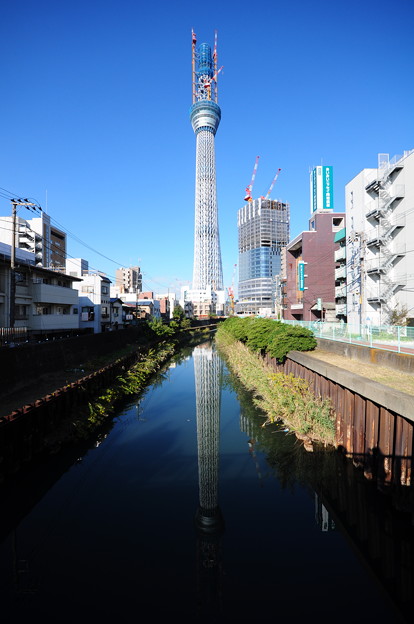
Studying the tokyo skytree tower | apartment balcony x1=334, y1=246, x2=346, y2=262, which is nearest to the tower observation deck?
the tokyo skytree tower

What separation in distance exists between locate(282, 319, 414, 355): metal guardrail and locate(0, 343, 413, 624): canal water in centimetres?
537

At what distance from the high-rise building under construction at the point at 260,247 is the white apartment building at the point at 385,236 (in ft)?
400

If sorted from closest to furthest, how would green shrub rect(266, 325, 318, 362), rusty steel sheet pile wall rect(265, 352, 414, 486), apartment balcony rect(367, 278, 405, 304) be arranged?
rusty steel sheet pile wall rect(265, 352, 414, 486) < green shrub rect(266, 325, 318, 362) < apartment balcony rect(367, 278, 405, 304)

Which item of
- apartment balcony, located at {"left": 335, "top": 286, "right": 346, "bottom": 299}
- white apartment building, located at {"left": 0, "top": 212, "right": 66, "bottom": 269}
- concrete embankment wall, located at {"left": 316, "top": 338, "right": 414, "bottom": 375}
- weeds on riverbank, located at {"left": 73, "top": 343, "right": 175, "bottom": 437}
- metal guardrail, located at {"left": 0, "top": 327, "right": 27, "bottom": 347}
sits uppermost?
white apartment building, located at {"left": 0, "top": 212, "right": 66, "bottom": 269}

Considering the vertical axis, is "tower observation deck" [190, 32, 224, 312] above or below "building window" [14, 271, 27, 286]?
above

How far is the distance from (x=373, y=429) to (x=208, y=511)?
5.47 metres

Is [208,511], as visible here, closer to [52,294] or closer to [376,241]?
[52,294]

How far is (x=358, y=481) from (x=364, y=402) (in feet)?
8.13

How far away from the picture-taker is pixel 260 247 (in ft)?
557

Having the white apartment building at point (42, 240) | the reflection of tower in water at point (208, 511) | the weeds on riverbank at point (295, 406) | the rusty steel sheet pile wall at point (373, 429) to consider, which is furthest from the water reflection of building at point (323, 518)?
the white apartment building at point (42, 240)

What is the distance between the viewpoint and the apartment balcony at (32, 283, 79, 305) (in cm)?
2561

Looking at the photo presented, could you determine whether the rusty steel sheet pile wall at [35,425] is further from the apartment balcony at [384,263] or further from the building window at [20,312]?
the apartment balcony at [384,263]

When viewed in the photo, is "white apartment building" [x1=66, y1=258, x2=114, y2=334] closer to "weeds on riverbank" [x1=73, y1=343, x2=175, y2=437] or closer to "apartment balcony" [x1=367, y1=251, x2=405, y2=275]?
"weeds on riverbank" [x1=73, y1=343, x2=175, y2=437]

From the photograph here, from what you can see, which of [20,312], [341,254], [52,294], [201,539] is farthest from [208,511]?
[341,254]
